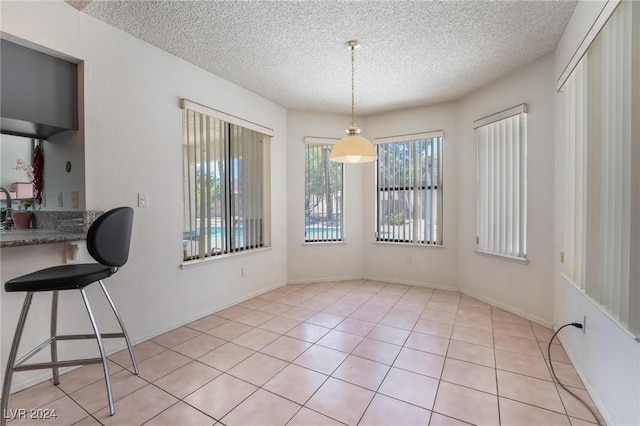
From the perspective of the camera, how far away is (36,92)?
1.96 meters

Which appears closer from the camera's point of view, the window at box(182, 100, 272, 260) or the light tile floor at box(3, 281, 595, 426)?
the light tile floor at box(3, 281, 595, 426)

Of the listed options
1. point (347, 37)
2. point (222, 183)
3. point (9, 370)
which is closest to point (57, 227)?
point (9, 370)

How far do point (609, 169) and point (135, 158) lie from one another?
3360mm

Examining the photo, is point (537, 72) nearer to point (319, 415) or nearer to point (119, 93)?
point (319, 415)

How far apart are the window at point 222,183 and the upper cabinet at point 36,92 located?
88cm

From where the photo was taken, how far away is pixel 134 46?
7.90 feet

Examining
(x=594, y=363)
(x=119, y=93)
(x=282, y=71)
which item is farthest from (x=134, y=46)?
(x=594, y=363)

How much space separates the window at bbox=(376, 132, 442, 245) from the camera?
4.01 metres

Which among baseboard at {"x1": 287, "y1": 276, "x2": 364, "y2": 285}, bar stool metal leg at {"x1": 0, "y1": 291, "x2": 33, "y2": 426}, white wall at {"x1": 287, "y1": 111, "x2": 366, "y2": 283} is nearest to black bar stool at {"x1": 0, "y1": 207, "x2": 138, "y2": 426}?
bar stool metal leg at {"x1": 0, "y1": 291, "x2": 33, "y2": 426}

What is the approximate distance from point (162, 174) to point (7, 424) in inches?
74.5

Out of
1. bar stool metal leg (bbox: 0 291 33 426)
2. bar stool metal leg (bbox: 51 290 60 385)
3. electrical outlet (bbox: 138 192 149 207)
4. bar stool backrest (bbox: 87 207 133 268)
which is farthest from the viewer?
electrical outlet (bbox: 138 192 149 207)

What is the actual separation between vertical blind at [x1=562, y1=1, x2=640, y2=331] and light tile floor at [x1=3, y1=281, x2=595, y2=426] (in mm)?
753

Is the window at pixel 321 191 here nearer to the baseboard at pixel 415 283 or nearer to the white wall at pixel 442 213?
the white wall at pixel 442 213

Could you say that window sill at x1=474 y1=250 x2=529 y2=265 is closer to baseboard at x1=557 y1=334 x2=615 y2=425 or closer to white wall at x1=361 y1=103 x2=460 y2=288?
white wall at x1=361 y1=103 x2=460 y2=288
